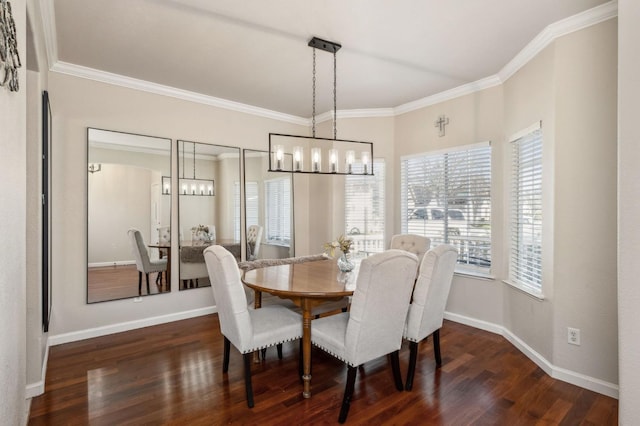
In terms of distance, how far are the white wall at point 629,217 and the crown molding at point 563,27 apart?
3.66 feet

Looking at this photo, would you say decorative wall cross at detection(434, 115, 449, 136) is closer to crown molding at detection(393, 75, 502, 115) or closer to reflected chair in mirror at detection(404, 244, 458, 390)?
crown molding at detection(393, 75, 502, 115)

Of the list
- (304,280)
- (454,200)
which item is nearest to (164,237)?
(304,280)

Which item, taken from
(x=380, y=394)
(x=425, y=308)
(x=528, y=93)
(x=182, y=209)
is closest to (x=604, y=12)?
(x=528, y=93)

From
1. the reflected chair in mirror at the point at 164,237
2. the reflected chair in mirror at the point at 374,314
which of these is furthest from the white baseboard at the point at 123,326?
the reflected chair in mirror at the point at 374,314

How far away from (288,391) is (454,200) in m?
2.87

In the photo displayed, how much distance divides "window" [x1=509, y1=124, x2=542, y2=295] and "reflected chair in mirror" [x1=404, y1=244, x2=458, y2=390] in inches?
38.6

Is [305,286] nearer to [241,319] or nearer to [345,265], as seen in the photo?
[241,319]

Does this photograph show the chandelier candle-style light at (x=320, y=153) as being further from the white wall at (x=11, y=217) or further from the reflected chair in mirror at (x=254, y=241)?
the white wall at (x=11, y=217)

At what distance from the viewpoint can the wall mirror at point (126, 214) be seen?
3400mm

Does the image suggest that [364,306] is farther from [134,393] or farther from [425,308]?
[134,393]

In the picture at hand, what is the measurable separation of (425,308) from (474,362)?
3.05 feet

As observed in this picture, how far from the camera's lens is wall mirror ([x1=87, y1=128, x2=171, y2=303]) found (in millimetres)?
3400

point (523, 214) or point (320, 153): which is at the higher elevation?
point (320, 153)

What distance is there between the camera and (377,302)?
6.89 feet
